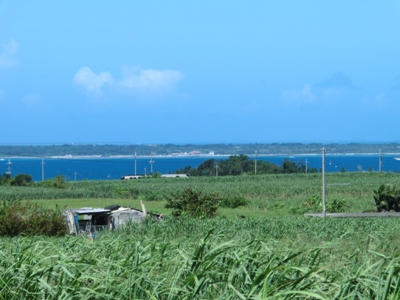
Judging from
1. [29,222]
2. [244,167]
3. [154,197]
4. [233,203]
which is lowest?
[244,167]

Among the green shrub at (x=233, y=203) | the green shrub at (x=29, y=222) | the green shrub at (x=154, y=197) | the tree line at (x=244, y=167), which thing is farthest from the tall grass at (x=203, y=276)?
the tree line at (x=244, y=167)

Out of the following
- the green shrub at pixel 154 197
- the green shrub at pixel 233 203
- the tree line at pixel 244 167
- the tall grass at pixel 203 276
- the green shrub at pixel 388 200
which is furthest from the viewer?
the tree line at pixel 244 167

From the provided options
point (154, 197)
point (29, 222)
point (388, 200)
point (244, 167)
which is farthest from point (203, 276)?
point (244, 167)

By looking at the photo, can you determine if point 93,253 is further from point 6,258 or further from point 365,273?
point 365,273

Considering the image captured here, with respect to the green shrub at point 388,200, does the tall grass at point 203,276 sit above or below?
above

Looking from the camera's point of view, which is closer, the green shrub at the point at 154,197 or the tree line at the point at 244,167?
the green shrub at the point at 154,197

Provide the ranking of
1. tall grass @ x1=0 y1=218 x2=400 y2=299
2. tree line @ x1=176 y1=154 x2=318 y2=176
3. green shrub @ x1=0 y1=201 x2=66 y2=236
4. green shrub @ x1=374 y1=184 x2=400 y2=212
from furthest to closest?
tree line @ x1=176 y1=154 x2=318 y2=176, green shrub @ x1=374 y1=184 x2=400 y2=212, green shrub @ x1=0 y1=201 x2=66 y2=236, tall grass @ x1=0 y1=218 x2=400 y2=299

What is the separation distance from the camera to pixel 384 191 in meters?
31.1

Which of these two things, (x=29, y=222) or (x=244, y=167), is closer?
(x=29, y=222)

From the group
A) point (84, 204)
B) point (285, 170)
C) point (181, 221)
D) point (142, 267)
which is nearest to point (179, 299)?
point (142, 267)

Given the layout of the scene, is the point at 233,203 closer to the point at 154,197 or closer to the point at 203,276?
the point at 154,197

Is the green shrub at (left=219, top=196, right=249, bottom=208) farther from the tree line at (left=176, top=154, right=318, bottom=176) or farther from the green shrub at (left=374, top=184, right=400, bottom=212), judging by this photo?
the tree line at (left=176, top=154, right=318, bottom=176)

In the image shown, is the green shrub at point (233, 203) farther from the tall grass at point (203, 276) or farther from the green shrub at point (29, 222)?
the tall grass at point (203, 276)

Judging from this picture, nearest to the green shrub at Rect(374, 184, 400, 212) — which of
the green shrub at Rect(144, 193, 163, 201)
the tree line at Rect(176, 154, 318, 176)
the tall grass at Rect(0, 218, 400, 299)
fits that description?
the green shrub at Rect(144, 193, 163, 201)
